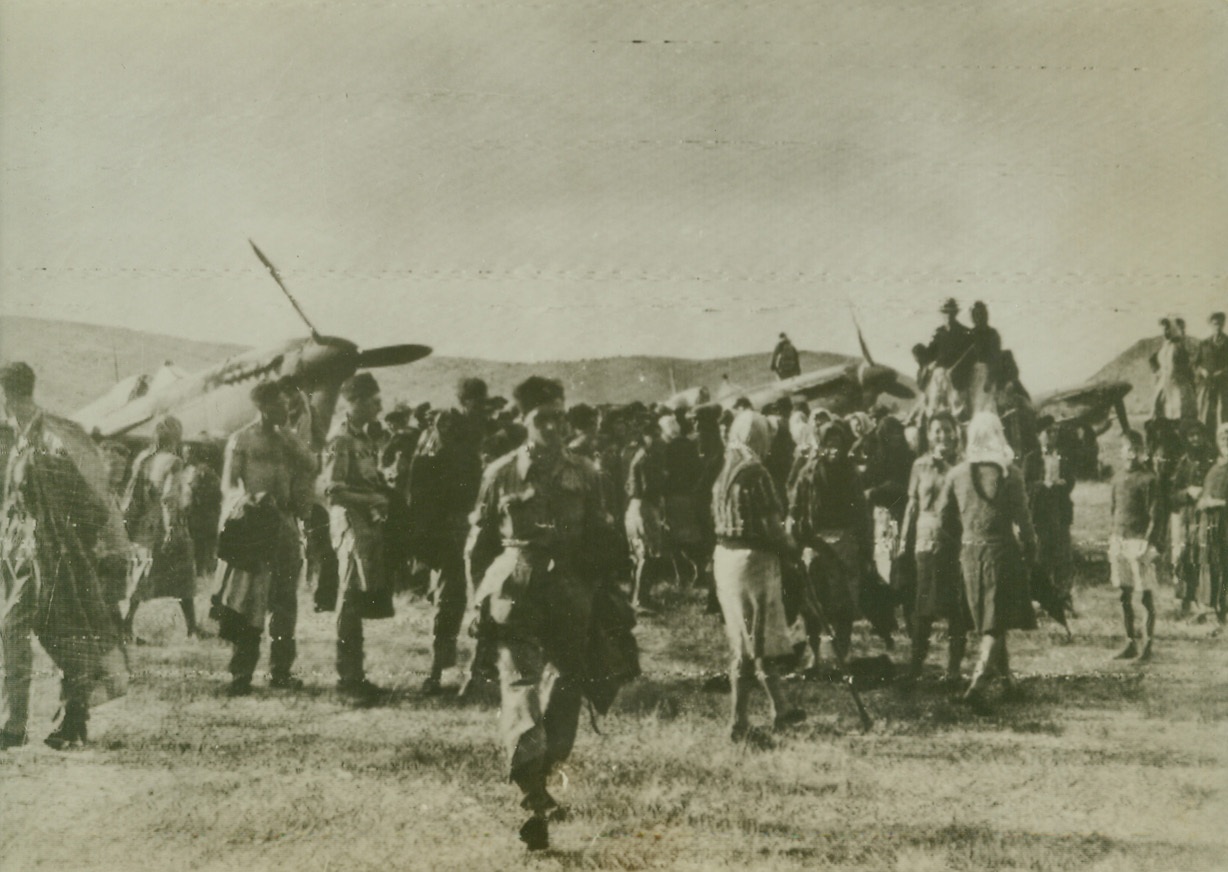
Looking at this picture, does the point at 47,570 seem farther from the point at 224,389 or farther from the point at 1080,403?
the point at 1080,403

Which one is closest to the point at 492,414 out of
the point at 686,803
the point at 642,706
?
the point at 642,706

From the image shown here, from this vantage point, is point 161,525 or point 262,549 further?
point 161,525

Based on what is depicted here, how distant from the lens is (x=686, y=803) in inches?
154

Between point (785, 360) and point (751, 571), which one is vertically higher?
point (785, 360)

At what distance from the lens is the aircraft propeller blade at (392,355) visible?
14.1 feet

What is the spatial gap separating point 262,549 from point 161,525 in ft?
1.66

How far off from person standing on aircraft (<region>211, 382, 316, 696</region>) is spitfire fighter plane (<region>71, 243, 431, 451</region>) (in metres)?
0.08

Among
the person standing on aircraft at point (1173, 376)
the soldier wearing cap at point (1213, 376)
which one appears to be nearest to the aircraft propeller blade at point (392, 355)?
the person standing on aircraft at point (1173, 376)

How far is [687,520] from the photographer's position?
4406 millimetres

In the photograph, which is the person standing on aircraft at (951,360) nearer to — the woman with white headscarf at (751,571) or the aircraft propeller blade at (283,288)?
the woman with white headscarf at (751,571)

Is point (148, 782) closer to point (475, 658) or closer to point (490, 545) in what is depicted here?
point (475, 658)

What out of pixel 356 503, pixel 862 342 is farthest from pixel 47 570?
pixel 862 342

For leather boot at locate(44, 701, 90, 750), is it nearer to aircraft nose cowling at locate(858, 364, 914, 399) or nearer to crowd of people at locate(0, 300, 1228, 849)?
crowd of people at locate(0, 300, 1228, 849)

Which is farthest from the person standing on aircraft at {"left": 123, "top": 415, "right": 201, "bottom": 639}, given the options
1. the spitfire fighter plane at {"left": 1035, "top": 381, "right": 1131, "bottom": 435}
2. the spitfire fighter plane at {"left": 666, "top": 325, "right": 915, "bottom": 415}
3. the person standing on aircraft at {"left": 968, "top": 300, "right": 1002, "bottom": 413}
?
the spitfire fighter plane at {"left": 1035, "top": 381, "right": 1131, "bottom": 435}
